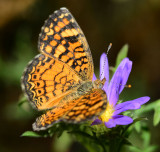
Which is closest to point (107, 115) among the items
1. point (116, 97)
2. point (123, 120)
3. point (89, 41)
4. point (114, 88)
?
point (116, 97)

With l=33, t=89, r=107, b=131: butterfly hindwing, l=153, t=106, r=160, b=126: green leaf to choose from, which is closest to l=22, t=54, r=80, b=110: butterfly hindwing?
l=33, t=89, r=107, b=131: butterfly hindwing

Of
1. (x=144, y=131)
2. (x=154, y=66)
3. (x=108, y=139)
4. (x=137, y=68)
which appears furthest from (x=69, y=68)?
(x=154, y=66)

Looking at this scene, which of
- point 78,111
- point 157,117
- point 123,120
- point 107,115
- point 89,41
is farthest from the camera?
point 89,41

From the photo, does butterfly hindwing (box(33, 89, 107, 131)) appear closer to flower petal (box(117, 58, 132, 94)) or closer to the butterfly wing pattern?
the butterfly wing pattern

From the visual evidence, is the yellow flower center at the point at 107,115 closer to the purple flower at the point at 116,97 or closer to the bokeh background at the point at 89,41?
the purple flower at the point at 116,97

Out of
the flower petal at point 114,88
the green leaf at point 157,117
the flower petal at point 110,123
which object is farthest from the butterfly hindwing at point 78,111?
the green leaf at point 157,117

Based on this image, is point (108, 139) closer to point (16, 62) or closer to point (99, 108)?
point (99, 108)

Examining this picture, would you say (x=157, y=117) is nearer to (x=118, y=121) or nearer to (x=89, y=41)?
(x=118, y=121)
